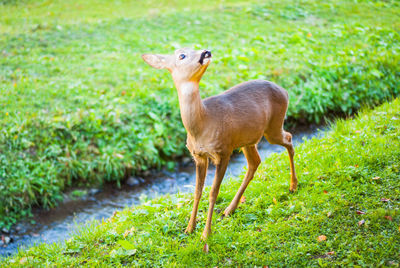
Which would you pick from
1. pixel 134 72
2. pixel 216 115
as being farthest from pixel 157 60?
pixel 134 72

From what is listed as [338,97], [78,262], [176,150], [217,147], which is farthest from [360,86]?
[78,262]

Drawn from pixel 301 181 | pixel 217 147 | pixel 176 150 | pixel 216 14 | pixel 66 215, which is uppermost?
pixel 216 14

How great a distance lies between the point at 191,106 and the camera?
3.80 meters

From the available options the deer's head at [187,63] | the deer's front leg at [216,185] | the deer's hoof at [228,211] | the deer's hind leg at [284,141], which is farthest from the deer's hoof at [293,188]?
the deer's head at [187,63]

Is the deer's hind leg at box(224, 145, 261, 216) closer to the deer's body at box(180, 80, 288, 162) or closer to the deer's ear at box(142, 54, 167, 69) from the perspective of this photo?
the deer's body at box(180, 80, 288, 162)

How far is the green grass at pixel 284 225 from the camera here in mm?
3842

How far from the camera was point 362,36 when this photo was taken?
1180 cm

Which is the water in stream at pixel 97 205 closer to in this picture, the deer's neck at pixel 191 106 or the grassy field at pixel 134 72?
the grassy field at pixel 134 72

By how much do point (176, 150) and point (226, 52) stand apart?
150 inches

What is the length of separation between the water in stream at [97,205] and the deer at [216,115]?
1.48 metres

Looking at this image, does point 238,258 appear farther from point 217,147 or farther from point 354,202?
point 354,202

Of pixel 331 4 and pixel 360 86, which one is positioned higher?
pixel 331 4

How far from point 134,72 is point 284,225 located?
6.18m

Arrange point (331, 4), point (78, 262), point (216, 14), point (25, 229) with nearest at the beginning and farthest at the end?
point (78, 262) → point (25, 229) → point (216, 14) → point (331, 4)
